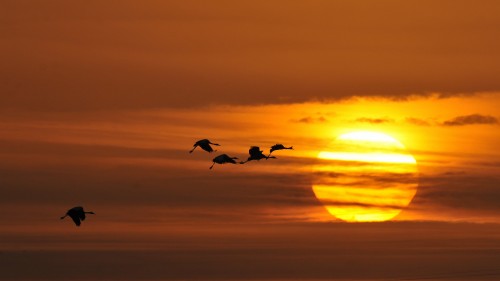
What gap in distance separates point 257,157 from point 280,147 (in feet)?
10.2

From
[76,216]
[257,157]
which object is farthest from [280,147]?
[76,216]

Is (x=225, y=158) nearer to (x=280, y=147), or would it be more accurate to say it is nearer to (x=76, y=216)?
(x=280, y=147)

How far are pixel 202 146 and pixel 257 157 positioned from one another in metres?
4.77

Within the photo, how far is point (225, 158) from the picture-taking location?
438ft

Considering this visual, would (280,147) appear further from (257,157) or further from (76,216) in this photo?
(76,216)

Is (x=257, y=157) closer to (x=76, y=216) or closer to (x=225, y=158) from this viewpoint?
(x=225, y=158)

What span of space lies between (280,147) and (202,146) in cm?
567

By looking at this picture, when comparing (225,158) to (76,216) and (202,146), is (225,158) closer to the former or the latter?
(202,146)

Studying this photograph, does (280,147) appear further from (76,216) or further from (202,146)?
(76,216)

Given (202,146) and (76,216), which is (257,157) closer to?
(202,146)

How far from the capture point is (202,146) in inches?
5236

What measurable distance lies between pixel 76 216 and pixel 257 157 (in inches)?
535

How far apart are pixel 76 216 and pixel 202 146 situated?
11.2 m

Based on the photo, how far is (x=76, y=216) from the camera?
419ft
